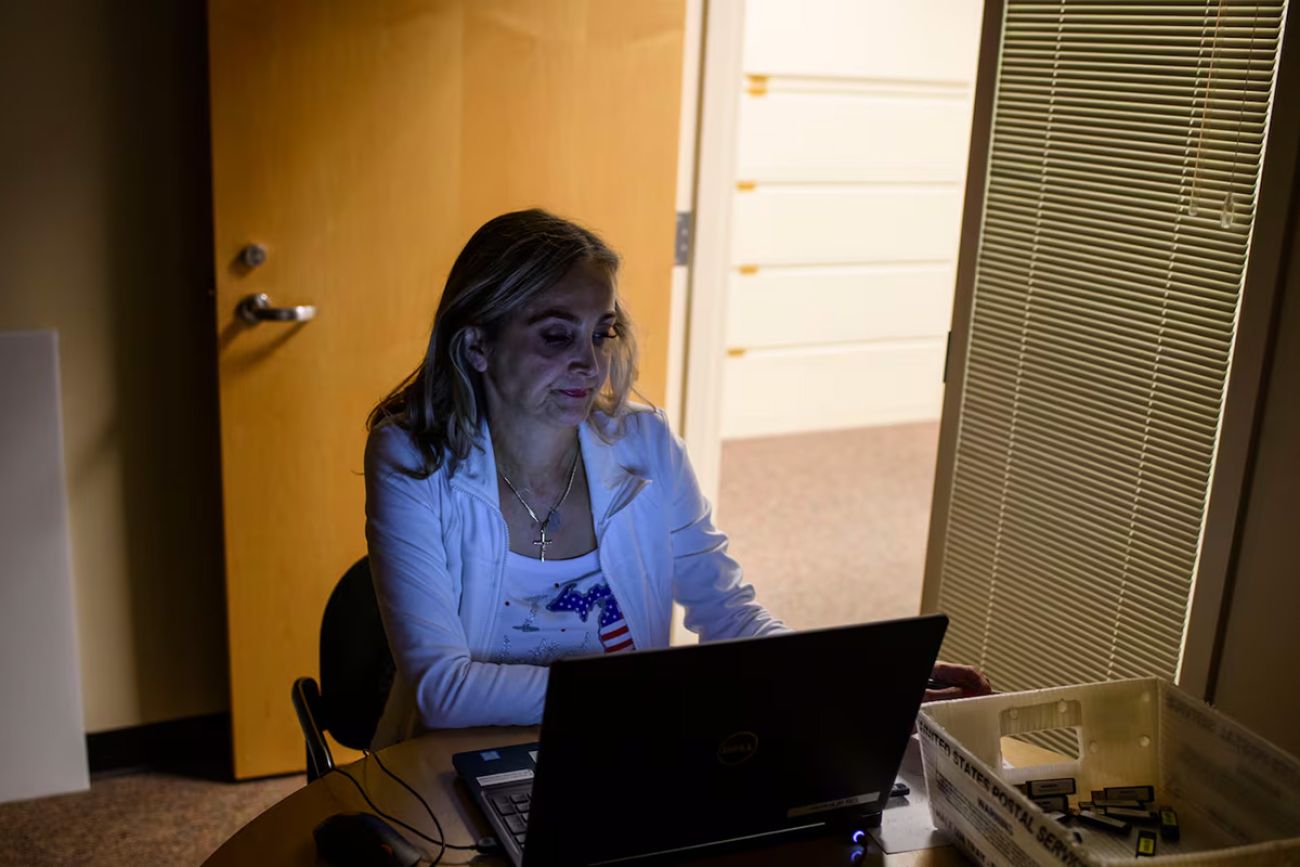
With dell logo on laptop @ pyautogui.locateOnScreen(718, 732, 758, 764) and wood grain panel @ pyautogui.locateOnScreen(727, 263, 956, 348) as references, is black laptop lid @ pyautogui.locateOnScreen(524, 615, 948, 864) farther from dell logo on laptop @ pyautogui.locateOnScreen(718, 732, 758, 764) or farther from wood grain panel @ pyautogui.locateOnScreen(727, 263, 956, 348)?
wood grain panel @ pyautogui.locateOnScreen(727, 263, 956, 348)

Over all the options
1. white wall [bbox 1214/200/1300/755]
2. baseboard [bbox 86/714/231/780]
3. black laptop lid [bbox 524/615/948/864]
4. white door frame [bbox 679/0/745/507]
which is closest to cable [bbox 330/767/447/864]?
black laptop lid [bbox 524/615/948/864]

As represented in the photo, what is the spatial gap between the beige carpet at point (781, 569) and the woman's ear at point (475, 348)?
1.29 m

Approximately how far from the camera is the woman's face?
1872mm

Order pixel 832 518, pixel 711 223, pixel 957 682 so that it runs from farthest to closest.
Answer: pixel 832 518, pixel 711 223, pixel 957 682

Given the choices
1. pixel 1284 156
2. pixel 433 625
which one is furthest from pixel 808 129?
pixel 433 625

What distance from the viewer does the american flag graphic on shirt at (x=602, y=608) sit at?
1.89 meters

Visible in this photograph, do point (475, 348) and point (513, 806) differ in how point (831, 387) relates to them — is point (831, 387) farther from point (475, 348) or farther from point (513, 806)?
point (513, 806)

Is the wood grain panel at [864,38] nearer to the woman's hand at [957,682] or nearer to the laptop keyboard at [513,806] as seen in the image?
the woman's hand at [957,682]

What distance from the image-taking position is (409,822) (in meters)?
1.42

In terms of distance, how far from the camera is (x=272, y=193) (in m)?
2.58

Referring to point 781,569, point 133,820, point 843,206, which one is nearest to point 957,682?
point 133,820

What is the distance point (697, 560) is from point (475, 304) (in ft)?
1.66

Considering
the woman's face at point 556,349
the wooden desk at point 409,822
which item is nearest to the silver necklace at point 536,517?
the woman's face at point 556,349

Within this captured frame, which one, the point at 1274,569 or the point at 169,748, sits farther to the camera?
the point at 169,748
